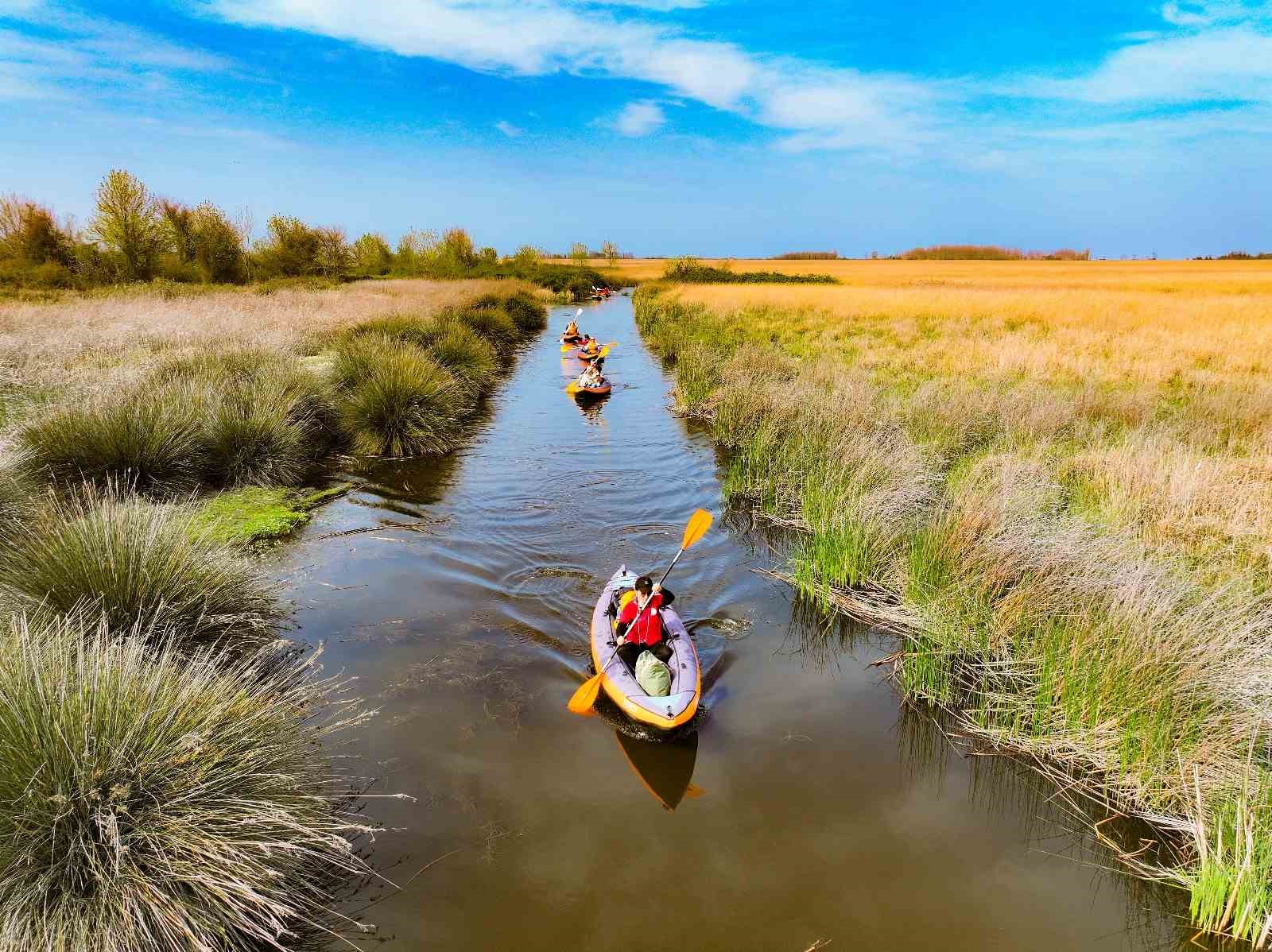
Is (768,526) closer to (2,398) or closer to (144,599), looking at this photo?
(144,599)

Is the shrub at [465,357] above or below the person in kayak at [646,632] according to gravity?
above

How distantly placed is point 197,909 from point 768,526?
812cm

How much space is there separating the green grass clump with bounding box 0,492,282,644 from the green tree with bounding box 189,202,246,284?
36776mm

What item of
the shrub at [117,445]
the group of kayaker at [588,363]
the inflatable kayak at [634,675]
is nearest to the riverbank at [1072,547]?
the inflatable kayak at [634,675]

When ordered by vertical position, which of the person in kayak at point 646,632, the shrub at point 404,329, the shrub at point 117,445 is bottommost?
the person in kayak at point 646,632

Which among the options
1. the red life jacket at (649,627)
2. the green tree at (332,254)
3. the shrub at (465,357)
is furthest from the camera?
the green tree at (332,254)

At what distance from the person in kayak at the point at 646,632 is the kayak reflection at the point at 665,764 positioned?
68 cm

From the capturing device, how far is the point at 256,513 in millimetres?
9125

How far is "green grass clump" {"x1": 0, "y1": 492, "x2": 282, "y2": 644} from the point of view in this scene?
16.4ft

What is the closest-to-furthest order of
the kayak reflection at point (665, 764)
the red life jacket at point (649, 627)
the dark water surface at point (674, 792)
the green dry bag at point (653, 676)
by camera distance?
the dark water surface at point (674, 792), the kayak reflection at point (665, 764), the green dry bag at point (653, 676), the red life jacket at point (649, 627)

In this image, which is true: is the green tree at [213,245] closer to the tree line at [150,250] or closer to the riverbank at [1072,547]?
the tree line at [150,250]

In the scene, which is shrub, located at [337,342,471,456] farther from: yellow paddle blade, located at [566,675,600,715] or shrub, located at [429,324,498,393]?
yellow paddle blade, located at [566,675,600,715]

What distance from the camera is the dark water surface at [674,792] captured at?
12.9 ft

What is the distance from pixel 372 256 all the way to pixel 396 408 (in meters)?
48.1
